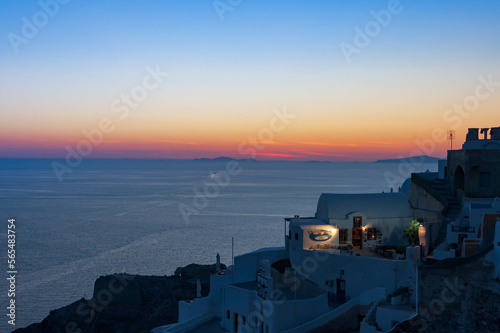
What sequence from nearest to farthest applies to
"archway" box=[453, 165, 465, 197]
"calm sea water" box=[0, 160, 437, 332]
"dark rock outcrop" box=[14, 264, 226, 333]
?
1. "archway" box=[453, 165, 465, 197]
2. "dark rock outcrop" box=[14, 264, 226, 333]
3. "calm sea water" box=[0, 160, 437, 332]

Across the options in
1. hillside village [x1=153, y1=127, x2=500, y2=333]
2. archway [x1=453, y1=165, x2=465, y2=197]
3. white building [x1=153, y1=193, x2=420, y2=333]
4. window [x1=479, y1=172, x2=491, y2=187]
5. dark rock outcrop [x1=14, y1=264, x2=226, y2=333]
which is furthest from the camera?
dark rock outcrop [x1=14, y1=264, x2=226, y2=333]

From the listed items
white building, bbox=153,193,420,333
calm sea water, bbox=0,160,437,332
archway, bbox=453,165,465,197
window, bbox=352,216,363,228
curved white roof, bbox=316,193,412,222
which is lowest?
calm sea water, bbox=0,160,437,332

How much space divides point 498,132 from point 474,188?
180 inches

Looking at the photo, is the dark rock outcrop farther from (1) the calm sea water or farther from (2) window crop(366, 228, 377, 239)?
(2) window crop(366, 228, 377, 239)

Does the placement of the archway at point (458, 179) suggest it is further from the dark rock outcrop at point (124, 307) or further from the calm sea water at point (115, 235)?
the calm sea water at point (115, 235)

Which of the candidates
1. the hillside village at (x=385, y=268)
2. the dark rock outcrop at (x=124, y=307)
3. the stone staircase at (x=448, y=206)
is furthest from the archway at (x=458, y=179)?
the dark rock outcrop at (x=124, y=307)

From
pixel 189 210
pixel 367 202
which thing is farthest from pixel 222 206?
pixel 367 202

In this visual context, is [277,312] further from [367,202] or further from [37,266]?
[37,266]

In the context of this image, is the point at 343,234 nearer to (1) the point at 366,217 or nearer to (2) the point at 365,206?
(1) the point at 366,217

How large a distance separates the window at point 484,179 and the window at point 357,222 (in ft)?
23.3

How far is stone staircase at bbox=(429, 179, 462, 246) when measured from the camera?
2884cm

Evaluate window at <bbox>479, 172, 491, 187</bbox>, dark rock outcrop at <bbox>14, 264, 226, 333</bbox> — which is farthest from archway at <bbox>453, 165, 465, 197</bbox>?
dark rock outcrop at <bbox>14, 264, 226, 333</bbox>

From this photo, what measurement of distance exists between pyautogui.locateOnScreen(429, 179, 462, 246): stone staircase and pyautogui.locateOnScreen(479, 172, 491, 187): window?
172cm

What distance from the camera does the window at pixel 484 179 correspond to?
1232 inches
